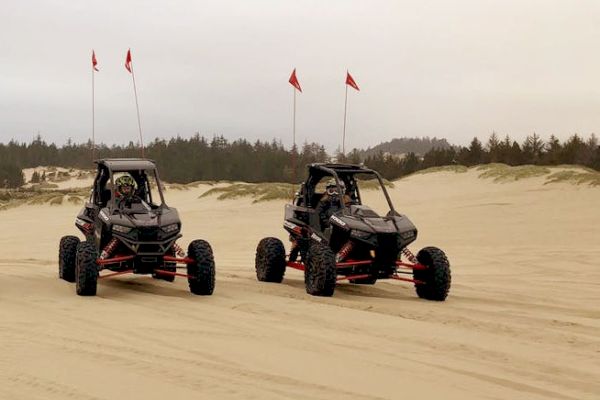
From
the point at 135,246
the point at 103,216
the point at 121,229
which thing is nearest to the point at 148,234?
the point at 135,246

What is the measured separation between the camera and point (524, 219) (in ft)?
65.7

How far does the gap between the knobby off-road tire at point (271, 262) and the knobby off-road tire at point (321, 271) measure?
152 cm

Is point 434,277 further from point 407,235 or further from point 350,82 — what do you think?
point 350,82

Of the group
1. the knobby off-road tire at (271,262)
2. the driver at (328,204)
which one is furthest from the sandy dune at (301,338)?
the driver at (328,204)

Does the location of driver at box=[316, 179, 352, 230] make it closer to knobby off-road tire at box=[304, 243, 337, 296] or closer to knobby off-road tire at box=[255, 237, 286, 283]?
knobby off-road tire at box=[255, 237, 286, 283]

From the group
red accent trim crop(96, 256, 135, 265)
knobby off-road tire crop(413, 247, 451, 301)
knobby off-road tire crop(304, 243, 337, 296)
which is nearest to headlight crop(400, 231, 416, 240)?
knobby off-road tire crop(413, 247, 451, 301)

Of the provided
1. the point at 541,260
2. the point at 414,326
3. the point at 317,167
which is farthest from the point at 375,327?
the point at 541,260

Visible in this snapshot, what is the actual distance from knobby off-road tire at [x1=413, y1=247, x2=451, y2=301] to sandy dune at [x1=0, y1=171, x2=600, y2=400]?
245 mm

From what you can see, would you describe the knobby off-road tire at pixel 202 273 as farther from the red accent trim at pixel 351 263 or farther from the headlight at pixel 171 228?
the red accent trim at pixel 351 263

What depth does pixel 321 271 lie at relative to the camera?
27.7 ft

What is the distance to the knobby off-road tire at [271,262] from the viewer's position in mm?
10148

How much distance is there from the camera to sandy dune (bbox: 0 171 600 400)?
4277mm

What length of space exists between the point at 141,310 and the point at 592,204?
17050mm

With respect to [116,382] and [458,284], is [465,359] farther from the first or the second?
[458,284]
